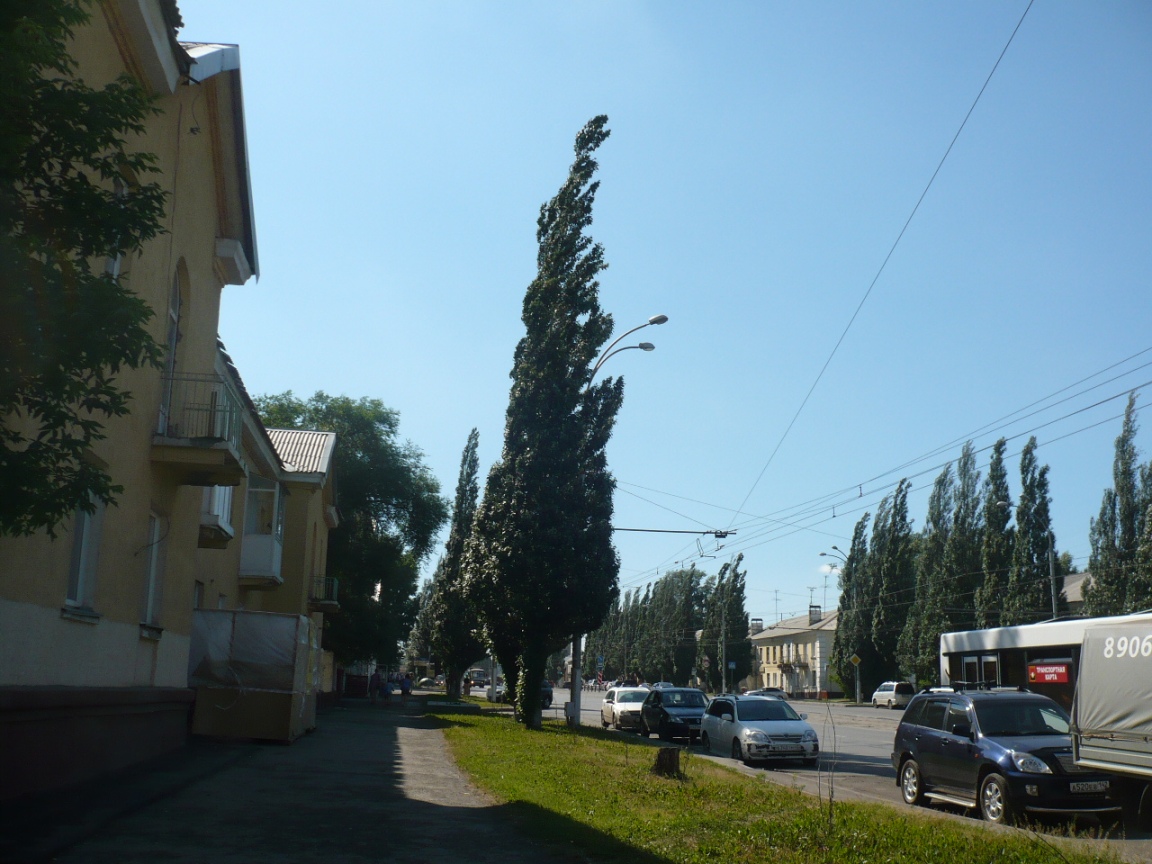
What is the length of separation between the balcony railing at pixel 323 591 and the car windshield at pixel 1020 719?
26.6 m

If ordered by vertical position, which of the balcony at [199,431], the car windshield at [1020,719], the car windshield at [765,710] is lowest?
the car windshield at [765,710]

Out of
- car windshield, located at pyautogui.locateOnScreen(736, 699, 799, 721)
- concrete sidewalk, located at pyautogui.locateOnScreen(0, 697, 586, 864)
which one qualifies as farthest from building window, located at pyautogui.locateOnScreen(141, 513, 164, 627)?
car windshield, located at pyautogui.locateOnScreen(736, 699, 799, 721)

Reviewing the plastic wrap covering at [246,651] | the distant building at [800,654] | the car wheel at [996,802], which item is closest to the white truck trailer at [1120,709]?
the car wheel at [996,802]

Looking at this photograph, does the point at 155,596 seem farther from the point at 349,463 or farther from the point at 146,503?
the point at 349,463

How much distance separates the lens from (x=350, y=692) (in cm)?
6538

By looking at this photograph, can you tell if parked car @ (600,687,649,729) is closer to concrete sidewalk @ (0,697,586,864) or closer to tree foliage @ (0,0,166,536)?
concrete sidewalk @ (0,697,586,864)

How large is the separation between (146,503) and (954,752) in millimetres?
11662

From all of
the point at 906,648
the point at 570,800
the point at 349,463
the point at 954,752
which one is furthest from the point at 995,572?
the point at 570,800

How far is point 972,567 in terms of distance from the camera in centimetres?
6097

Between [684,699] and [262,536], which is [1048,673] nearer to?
[684,699]

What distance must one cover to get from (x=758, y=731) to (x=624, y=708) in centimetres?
1459

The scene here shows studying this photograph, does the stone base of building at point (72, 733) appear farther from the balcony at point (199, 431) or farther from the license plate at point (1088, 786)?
the license plate at point (1088, 786)

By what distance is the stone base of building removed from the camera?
981 cm

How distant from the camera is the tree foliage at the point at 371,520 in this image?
50.1 metres
